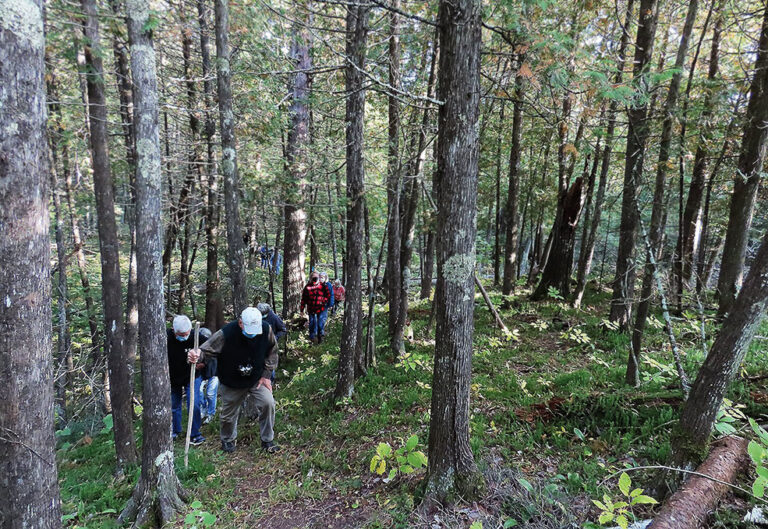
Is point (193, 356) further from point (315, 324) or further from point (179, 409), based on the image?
point (315, 324)

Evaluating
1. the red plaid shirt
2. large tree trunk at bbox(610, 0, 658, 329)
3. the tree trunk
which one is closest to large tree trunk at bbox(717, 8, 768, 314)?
large tree trunk at bbox(610, 0, 658, 329)

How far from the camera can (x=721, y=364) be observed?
3.14 meters

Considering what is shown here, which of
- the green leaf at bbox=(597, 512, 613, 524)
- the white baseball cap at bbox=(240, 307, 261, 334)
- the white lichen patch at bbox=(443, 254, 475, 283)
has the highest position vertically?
the white lichen patch at bbox=(443, 254, 475, 283)

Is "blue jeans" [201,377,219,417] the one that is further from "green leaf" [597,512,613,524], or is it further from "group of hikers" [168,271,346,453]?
"green leaf" [597,512,613,524]

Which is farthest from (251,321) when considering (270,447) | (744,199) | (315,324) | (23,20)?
(744,199)

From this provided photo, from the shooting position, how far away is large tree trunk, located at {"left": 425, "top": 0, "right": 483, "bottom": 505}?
3.40 metres

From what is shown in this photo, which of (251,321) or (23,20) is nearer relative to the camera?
(23,20)

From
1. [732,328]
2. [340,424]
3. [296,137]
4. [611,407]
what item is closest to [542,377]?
[611,407]

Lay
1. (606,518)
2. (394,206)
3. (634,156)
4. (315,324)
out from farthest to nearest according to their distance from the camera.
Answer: (315,324) → (394,206) → (634,156) → (606,518)

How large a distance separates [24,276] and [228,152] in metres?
5.81

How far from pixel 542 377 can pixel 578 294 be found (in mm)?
4915

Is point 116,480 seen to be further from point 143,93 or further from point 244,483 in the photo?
point 143,93

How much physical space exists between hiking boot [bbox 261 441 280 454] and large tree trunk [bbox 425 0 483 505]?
3.32 metres

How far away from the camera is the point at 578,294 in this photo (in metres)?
10.8
